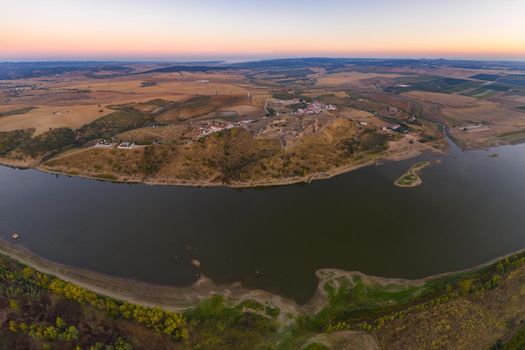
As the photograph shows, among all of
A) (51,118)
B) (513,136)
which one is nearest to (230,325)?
(51,118)

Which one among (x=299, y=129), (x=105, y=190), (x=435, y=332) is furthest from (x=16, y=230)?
(x=299, y=129)

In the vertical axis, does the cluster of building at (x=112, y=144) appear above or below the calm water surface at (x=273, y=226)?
above

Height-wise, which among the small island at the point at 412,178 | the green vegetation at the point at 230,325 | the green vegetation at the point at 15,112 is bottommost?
the green vegetation at the point at 230,325

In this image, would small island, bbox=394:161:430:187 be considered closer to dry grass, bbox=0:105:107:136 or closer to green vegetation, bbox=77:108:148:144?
green vegetation, bbox=77:108:148:144

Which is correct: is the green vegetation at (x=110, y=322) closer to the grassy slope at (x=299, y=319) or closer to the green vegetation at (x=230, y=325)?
the green vegetation at (x=230, y=325)

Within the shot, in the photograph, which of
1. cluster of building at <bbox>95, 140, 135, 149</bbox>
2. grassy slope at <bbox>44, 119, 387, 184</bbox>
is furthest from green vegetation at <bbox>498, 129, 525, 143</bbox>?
cluster of building at <bbox>95, 140, 135, 149</bbox>

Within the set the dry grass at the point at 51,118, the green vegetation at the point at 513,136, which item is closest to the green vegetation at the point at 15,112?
the dry grass at the point at 51,118
